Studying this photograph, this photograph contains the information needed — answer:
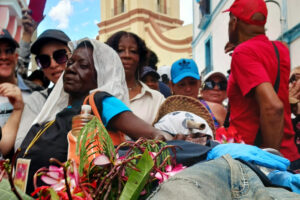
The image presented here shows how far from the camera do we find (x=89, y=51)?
6.91 feet

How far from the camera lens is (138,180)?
0.90m

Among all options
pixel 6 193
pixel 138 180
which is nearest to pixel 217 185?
pixel 138 180

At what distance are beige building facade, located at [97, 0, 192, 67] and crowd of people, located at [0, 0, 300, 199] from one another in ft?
44.9

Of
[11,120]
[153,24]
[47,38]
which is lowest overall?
[11,120]

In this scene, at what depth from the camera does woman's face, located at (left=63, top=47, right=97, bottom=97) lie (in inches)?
79.0

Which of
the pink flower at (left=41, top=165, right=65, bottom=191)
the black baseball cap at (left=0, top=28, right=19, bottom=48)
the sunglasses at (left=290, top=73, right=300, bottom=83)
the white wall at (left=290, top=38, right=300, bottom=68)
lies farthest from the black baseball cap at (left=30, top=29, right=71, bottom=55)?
the white wall at (left=290, top=38, right=300, bottom=68)

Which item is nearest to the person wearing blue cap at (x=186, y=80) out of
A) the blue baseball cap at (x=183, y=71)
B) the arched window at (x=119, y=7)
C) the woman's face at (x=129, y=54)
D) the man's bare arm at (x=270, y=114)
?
the blue baseball cap at (x=183, y=71)

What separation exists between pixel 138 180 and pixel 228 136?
1.32 m

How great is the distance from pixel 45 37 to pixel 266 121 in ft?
6.04

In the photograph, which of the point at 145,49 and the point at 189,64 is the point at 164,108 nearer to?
the point at 145,49

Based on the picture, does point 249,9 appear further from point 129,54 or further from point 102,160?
point 102,160

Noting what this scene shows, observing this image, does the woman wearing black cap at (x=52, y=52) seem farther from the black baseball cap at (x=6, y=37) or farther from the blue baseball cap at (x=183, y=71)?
the blue baseball cap at (x=183, y=71)

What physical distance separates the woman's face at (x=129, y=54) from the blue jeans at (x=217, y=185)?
1.86m

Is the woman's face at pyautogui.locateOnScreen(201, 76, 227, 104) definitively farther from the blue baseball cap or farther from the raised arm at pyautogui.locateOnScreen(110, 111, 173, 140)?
the raised arm at pyautogui.locateOnScreen(110, 111, 173, 140)
